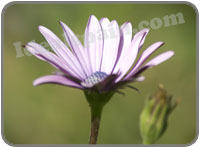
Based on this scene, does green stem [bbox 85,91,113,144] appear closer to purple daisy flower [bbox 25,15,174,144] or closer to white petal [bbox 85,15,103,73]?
purple daisy flower [bbox 25,15,174,144]

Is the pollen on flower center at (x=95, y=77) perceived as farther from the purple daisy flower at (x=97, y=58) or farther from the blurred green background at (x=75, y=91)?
the blurred green background at (x=75, y=91)

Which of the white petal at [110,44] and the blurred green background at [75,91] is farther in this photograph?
the blurred green background at [75,91]

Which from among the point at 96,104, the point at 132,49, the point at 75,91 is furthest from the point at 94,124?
the point at 75,91

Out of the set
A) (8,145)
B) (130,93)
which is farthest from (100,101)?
(130,93)

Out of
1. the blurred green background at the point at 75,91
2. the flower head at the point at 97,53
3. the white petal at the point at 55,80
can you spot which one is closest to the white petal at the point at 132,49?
the flower head at the point at 97,53

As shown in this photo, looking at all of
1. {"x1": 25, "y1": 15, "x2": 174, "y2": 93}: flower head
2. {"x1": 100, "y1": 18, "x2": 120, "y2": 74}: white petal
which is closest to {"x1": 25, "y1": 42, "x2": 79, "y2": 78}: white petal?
{"x1": 25, "y1": 15, "x2": 174, "y2": 93}: flower head

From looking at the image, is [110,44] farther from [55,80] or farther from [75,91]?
[75,91]

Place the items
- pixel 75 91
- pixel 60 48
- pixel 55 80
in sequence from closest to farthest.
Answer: pixel 55 80, pixel 60 48, pixel 75 91
